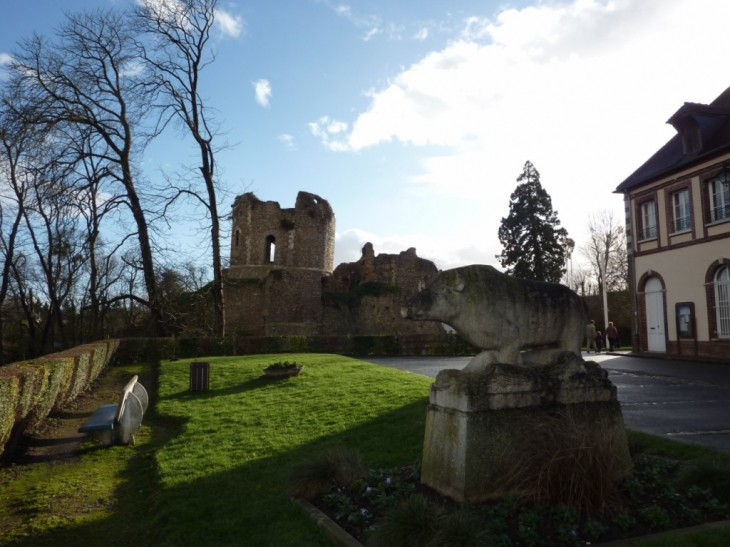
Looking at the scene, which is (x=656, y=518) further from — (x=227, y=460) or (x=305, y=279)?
(x=305, y=279)

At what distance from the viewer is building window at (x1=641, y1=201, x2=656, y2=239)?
73.9 feet

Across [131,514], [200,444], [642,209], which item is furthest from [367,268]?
[131,514]

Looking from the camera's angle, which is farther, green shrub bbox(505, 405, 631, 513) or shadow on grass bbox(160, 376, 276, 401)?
shadow on grass bbox(160, 376, 276, 401)

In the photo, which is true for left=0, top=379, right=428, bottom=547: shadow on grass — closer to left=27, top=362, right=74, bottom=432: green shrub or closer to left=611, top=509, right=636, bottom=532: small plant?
left=611, top=509, right=636, bottom=532: small plant

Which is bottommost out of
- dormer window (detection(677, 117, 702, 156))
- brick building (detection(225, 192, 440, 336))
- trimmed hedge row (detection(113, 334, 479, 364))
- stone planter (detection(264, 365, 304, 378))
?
stone planter (detection(264, 365, 304, 378))

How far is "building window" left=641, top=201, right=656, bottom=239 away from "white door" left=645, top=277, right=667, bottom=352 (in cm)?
190

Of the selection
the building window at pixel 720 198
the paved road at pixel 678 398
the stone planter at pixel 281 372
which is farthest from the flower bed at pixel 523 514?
the building window at pixel 720 198

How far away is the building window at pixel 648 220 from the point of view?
73.9 ft

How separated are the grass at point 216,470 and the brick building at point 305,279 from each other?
22.9 m

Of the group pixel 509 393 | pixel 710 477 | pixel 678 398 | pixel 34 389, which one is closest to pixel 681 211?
pixel 678 398

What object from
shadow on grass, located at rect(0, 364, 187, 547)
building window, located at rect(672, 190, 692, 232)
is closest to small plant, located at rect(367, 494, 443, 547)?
shadow on grass, located at rect(0, 364, 187, 547)

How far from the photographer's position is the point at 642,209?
76.1 ft

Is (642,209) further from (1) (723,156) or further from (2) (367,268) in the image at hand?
(2) (367,268)

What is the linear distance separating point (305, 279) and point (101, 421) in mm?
28149
